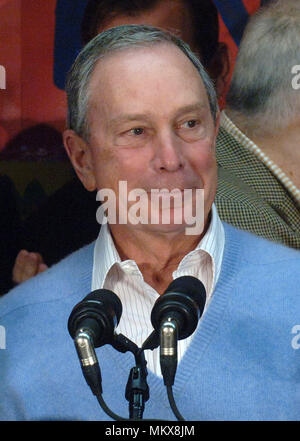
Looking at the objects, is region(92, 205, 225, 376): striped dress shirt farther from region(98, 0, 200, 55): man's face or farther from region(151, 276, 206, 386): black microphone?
region(98, 0, 200, 55): man's face

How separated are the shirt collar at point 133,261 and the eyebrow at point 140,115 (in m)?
0.14

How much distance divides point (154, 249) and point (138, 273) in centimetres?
4

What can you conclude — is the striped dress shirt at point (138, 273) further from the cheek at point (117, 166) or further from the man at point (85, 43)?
the man at point (85, 43)

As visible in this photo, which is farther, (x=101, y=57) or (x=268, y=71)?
(x=268, y=71)

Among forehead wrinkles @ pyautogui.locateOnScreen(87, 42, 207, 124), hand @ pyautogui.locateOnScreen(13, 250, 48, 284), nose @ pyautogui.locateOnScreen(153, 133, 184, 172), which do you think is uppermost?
forehead wrinkles @ pyautogui.locateOnScreen(87, 42, 207, 124)

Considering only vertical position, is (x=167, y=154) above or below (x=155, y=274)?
above

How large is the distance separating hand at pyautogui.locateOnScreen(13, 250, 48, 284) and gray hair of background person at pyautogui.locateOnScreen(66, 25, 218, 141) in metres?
0.41

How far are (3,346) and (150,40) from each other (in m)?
0.47

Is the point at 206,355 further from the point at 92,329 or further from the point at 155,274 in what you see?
the point at 92,329

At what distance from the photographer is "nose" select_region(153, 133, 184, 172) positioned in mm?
970

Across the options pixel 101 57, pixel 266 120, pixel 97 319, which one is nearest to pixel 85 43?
→ pixel 266 120

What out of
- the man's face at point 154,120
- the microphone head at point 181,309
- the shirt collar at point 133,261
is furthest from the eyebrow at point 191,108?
the microphone head at point 181,309

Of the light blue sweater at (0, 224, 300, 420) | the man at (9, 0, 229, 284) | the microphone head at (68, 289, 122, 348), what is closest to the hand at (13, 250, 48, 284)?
the man at (9, 0, 229, 284)

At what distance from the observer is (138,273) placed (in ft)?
3.52
